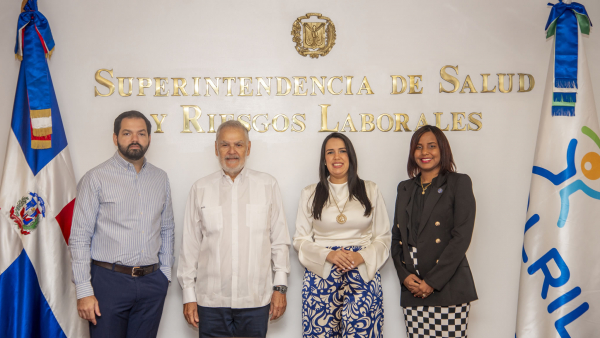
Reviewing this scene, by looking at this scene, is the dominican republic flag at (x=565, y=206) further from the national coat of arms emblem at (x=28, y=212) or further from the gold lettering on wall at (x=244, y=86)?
the national coat of arms emblem at (x=28, y=212)

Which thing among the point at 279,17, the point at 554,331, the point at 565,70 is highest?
the point at 279,17

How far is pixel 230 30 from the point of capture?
313 cm

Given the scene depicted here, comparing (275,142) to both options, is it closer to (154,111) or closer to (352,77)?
(352,77)

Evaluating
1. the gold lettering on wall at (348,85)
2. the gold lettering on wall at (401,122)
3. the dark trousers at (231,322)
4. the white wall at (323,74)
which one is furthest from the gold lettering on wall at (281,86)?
the dark trousers at (231,322)

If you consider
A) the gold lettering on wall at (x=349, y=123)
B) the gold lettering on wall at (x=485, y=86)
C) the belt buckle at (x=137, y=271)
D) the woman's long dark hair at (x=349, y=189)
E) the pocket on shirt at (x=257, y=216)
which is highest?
the gold lettering on wall at (x=485, y=86)

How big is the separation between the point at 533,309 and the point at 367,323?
114 centimetres

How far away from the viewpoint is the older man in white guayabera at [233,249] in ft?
8.32

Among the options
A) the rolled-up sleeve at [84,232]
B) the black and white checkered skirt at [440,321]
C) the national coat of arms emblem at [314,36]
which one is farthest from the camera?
the national coat of arms emblem at [314,36]

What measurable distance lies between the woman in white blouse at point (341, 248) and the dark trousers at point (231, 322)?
0.29 metres

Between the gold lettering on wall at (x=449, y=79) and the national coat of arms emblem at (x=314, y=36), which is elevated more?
the national coat of arms emblem at (x=314, y=36)

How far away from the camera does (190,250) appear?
264 centimetres

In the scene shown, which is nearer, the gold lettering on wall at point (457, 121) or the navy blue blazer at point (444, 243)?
the navy blue blazer at point (444, 243)

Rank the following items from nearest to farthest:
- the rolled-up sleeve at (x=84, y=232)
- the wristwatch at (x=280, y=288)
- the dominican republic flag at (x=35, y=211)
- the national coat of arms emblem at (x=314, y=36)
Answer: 1. the rolled-up sleeve at (x=84, y=232)
2. the wristwatch at (x=280, y=288)
3. the dominican republic flag at (x=35, y=211)
4. the national coat of arms emblem at (x=314, y=36)

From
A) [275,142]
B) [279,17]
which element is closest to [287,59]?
[279,17]
